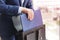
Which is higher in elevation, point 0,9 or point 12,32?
point 0,9

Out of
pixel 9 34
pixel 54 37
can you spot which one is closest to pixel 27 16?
pixel 9 34

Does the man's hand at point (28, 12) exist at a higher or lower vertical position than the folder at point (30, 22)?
higher

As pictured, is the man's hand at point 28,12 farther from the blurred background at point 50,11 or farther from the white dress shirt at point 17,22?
the blurred background at point 50,11

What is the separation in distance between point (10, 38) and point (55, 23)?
1.03 meters

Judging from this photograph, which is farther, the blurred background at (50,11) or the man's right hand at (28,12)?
the blurred background at (50,11)

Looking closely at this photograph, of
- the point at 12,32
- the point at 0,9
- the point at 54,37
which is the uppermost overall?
the point at 0,9

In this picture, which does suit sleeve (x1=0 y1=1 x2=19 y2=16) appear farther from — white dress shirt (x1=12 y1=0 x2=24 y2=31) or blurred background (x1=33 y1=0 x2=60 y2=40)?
blurred background (x1=33 y1=0 x2=60 y2=40)

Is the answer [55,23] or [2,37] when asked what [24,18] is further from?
[55,23]

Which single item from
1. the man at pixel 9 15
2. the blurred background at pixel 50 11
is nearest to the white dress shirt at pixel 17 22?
the man at pixel 9 15

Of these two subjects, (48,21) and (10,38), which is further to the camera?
(48,21)

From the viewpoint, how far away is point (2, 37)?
78cm

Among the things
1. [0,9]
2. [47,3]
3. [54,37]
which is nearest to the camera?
[0,9]

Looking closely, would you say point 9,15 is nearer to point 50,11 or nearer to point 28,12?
point 28,12

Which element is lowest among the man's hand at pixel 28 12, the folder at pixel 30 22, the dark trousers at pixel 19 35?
the dark trousers at pixel 19 35
